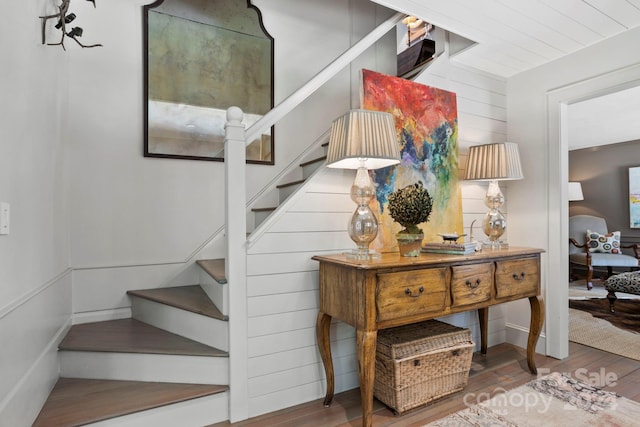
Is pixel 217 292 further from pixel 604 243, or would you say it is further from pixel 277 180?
pixel 604 243

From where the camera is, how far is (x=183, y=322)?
2.15 meters

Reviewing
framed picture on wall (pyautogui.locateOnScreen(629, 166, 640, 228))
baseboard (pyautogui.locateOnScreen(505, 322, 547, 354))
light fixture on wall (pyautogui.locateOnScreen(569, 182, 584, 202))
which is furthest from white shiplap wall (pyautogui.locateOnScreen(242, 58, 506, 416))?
framed picture on wall (pyautogui.locateOnScreen(629, 166, 640, 228))

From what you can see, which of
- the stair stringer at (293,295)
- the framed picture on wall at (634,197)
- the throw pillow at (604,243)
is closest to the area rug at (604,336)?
the stair stringer at (293,295)

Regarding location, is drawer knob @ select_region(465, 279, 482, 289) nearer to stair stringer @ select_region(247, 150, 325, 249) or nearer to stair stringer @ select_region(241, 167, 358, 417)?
stair stringer @ select_region(241, 167, 358, 417)

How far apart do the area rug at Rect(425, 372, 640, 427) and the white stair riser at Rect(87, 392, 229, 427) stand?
43.1 inches

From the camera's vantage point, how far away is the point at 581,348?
2.87 m

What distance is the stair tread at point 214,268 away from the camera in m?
1.98

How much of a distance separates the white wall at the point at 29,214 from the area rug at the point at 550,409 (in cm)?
189

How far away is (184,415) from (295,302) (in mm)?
779

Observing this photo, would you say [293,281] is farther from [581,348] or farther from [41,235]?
[581,348]

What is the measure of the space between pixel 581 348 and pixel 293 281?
8.20 ft

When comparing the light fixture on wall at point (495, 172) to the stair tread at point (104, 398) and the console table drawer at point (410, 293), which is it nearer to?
the console table drawer at point (410, 293)

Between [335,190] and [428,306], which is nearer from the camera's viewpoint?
[428,306]

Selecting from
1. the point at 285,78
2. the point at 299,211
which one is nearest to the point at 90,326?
the point at 299,211
